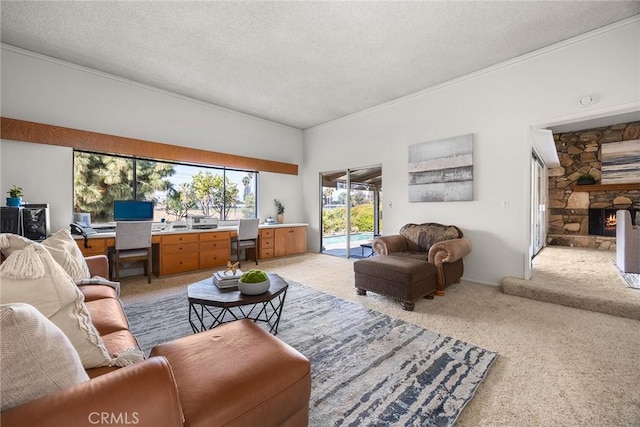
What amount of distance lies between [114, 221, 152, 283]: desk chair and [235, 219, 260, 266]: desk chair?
140cm

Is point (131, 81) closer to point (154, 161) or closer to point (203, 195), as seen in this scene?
point (154, 161)

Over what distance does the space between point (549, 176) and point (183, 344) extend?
8952 millimetres

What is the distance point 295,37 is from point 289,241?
3911 millimetres

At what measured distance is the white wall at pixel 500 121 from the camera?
2.95 m

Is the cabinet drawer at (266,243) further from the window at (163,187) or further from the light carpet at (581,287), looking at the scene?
the light carpet at (581,287)

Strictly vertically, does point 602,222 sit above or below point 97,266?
above

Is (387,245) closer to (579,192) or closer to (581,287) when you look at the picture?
(581,287)

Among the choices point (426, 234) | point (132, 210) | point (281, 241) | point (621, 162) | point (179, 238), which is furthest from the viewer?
point (621, 162)

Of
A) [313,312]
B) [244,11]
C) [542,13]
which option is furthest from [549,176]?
[244,11]

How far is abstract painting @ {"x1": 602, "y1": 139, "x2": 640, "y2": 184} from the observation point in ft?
18.6

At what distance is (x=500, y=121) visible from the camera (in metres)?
3.67

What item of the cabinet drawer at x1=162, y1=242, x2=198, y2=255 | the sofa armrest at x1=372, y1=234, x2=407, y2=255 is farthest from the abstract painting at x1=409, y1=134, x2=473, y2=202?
the cabinet drawer at x1=162, y1=242, x2=198, y2=255

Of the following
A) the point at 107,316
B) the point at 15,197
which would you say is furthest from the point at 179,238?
the point at 107,316

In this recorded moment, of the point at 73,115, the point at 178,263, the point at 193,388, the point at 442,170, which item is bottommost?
the point at 178,263
